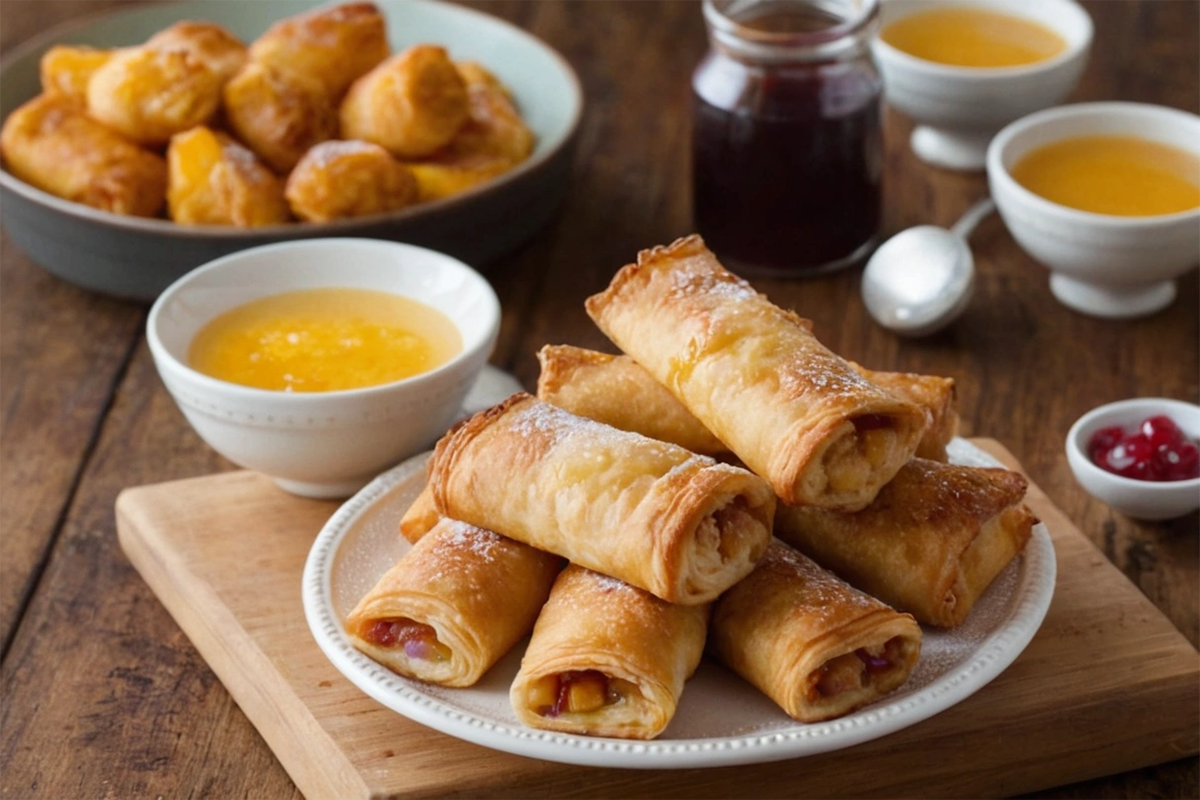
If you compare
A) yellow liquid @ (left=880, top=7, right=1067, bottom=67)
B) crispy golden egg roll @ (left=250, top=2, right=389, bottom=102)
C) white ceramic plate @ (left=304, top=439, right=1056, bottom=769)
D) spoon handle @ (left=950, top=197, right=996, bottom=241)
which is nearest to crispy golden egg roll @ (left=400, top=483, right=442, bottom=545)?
white ceramic plate @ (left=304, top=439, right=1056, bottom=769)

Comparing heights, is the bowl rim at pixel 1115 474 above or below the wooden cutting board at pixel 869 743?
below

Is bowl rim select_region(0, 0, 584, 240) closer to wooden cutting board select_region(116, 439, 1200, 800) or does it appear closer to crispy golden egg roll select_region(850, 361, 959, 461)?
wooden cutting board select_region(116, 439, 1200, 800)

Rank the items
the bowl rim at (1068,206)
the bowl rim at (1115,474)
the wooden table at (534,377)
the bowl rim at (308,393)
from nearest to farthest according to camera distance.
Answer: the wooden table at (534,377), the bowl rim at (308,393), the bowl rim at (1115,474), the bowl rim at (1068,206)

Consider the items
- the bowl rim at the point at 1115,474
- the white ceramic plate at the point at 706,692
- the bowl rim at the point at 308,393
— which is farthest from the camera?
the bowl rim at the point at 1115,474

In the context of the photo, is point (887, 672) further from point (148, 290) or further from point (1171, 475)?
point (148, 290)

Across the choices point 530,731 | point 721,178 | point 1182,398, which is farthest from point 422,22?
point 530,731

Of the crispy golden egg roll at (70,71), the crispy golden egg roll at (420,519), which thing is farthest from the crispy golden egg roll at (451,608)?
the crispy golden egg roll at (70,71)

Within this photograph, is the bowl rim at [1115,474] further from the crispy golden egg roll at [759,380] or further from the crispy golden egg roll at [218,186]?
the crispy golden egg roll at [218,186]
